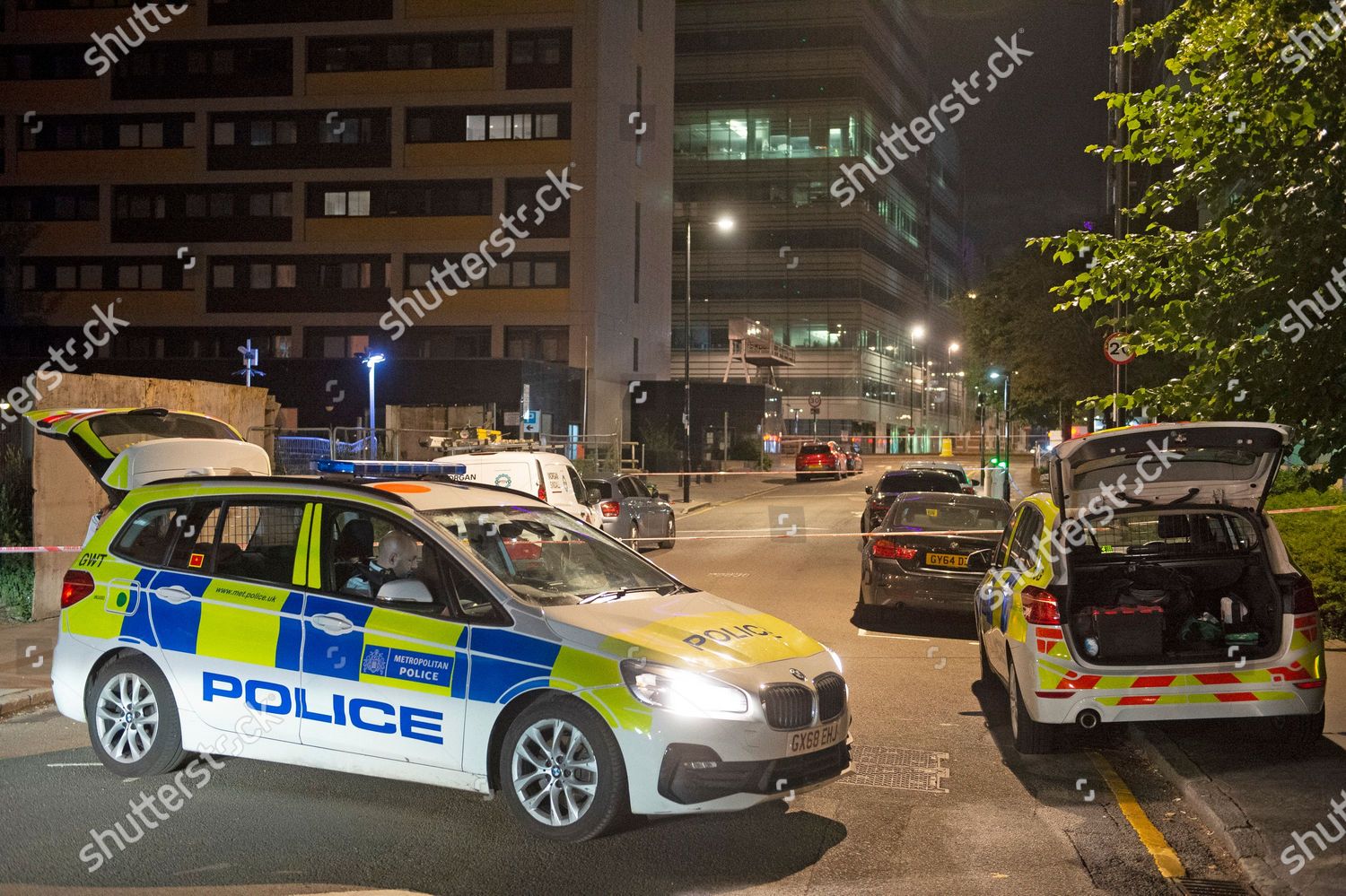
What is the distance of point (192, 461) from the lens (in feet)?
35.6

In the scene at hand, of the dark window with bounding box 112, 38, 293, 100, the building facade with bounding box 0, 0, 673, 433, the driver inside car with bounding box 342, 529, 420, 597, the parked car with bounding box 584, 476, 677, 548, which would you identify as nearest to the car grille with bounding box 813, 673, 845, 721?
the driver inside car with bounding box 342, 529, 420, 597

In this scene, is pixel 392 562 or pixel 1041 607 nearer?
pixel 392 562

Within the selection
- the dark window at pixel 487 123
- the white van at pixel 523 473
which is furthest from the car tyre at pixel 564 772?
the dark window at pixel 487 123

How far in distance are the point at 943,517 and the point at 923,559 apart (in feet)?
4.22

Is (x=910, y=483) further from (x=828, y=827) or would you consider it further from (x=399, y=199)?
(x=399, y=199)

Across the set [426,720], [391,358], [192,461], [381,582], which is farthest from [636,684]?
[391,358]

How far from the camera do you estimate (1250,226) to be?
29.4 feet

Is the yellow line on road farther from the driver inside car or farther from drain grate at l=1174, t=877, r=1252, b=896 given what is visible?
the driver inside car

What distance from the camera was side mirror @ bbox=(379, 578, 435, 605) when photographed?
6.41 m

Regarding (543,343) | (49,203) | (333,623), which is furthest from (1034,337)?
(49,203)

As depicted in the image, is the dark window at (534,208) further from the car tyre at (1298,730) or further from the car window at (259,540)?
the car tyre at (1298,730)

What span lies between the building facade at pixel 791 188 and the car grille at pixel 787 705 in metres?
89.8

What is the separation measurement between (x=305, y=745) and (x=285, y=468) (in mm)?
19573

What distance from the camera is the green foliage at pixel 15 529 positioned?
13938mm
